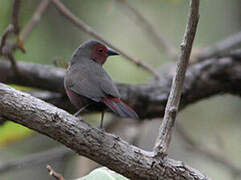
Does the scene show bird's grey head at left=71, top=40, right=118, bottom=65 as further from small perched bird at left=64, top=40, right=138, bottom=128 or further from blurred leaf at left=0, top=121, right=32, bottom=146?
blurred leaf at left=0, top=121, right=32, bottom=146

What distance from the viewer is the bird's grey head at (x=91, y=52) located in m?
3.79

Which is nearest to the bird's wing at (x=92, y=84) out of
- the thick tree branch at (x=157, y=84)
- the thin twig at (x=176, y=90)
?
the thin twig at (x=176, y=90)

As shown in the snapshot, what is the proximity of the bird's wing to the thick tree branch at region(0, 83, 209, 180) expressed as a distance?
325mm

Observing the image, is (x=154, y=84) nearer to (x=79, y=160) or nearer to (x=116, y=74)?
(x=79, y=160)

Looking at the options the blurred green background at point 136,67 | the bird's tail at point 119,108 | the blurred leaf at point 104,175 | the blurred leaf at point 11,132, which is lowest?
the blurred leaf at point 11,132

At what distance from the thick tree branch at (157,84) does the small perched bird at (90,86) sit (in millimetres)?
972

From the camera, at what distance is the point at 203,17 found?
27.3 ft

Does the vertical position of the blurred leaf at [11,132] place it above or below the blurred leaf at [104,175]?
below

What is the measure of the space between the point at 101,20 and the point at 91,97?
5017 mm

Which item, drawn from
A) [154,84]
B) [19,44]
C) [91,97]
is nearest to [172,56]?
[154,84]

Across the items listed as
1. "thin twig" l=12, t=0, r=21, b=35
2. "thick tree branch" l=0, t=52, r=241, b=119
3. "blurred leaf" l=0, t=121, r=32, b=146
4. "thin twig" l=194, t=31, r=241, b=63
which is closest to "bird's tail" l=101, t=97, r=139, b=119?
"thick tree branch" l=0, t=52, r=241, b=119

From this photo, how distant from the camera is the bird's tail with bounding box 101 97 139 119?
279 centimetres

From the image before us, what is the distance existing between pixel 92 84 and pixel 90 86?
0.10 ft

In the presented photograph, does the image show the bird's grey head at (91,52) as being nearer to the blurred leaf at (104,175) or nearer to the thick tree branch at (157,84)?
the thick tree branch at (157,84)
